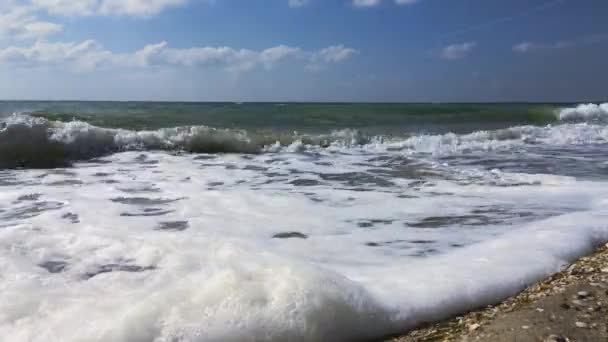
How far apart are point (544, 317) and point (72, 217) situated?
4.20 m

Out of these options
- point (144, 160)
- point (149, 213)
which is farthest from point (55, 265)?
point (144, 160)

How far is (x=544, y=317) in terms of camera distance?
2.43 metres

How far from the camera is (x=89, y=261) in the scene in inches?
144

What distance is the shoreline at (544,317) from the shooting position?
2268 millimetres

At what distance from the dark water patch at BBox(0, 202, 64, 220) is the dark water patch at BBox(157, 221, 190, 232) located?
1335 mm

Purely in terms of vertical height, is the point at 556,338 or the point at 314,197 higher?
the point at 556,338

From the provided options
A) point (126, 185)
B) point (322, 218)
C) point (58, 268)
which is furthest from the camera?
point (126, 185)

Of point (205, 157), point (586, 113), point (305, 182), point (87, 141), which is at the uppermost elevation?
point (586, 113)

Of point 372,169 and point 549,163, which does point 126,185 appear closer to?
point 372,169

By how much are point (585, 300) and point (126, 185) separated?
5910mm

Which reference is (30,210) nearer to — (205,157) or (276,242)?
(276,242)

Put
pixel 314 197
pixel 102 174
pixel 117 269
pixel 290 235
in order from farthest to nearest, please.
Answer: pixel 102 174, pixel 314 197, pixel 290 235, pixel 117 269

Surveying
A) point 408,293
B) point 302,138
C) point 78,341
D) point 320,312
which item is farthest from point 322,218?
point 302,138

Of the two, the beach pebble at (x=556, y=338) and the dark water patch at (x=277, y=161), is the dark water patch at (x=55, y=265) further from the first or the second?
the dark water patch at (x=277, y=161)
